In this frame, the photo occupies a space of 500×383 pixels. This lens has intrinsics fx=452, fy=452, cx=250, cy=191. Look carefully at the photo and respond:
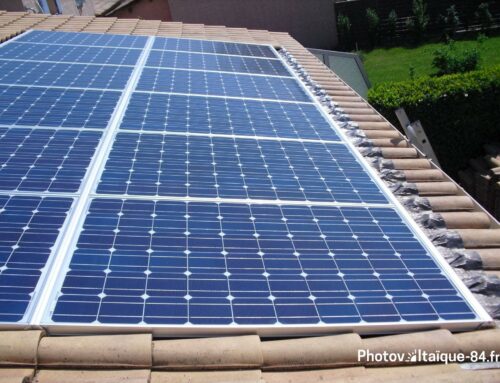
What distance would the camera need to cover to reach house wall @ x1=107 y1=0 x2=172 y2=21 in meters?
31.1

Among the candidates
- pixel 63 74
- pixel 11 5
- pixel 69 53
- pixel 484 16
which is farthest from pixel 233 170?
pixel 484 16

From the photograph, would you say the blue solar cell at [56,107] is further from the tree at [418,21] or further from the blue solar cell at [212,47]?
the tree at [418,21]

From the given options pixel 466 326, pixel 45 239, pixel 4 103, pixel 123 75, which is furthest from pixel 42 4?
pixel 466 326

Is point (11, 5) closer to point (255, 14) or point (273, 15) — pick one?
point (255, 14)

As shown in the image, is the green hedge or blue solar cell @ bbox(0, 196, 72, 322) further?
the green hedge

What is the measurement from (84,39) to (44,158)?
332 inches

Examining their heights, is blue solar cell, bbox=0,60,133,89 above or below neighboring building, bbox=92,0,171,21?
above

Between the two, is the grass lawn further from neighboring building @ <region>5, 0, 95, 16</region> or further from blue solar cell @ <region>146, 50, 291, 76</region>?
neighboring building @ <region>5, 0, 95, 16</region>

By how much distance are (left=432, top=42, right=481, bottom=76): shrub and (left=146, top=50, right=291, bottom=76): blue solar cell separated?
14.6 metres

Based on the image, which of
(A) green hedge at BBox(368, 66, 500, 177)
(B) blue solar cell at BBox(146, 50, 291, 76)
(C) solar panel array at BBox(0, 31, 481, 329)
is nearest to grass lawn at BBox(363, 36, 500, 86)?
(A) green hedge at BBox(368, 66, 500, 177)

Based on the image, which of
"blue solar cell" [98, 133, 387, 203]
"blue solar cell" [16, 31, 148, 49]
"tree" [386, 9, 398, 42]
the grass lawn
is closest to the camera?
"blue solar cell" [98, 133, 387, 203]

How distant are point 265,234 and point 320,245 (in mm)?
625

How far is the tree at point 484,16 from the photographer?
2973 cm

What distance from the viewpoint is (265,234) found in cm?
507
